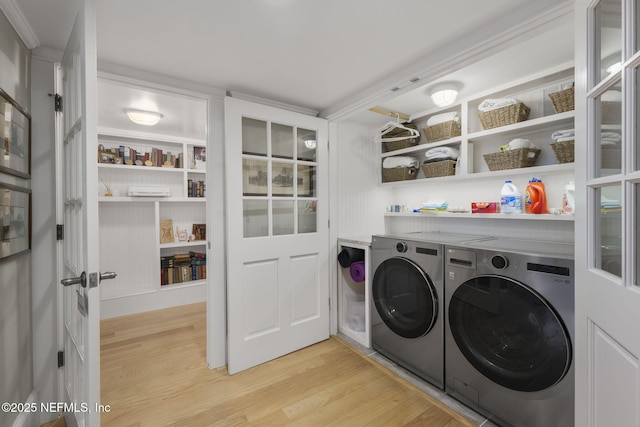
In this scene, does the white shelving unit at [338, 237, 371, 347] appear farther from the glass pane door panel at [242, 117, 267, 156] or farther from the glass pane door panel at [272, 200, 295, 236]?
the glass pane door panel at [242, 117, 267, 156]

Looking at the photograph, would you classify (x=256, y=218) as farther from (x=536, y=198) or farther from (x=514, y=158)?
(x=536, y=198)

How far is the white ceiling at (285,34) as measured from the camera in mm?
1252

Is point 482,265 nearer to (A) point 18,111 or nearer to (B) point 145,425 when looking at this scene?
(B) point 145,425

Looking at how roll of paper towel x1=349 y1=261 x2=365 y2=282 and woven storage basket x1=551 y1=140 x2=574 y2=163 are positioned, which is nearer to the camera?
woven storage basket x1=551 y1=140 x2=574 y2=163

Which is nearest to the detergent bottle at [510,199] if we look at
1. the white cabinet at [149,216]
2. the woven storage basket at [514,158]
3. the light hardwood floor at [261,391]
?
the woven storage basket at [514,158]

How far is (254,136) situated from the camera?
85.4 inches

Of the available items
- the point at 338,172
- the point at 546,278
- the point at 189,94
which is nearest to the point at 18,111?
the point at 189,94

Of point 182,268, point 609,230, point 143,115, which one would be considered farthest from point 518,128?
point 182,268

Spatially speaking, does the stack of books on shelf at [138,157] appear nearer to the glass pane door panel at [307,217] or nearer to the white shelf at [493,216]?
the glass pane door panel at [307,217]

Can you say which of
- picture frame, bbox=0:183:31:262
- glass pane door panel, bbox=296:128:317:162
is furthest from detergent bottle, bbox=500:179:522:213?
picture frame, bbox=0:183:31:262

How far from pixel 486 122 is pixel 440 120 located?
1.23 ft

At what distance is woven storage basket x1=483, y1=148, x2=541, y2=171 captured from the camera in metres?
1.82

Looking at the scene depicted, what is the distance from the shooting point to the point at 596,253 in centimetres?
94

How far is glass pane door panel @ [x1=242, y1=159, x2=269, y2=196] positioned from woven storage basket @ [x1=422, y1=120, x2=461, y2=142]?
4.62ft
